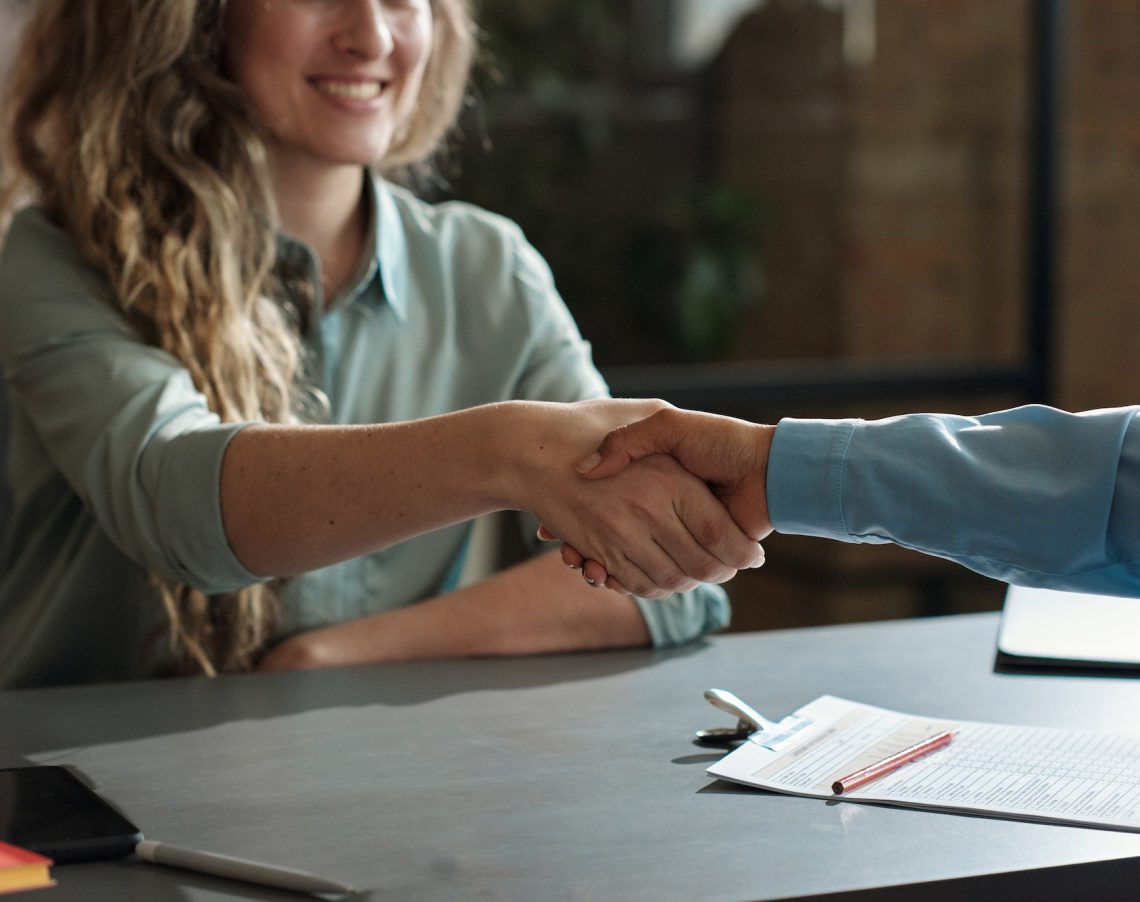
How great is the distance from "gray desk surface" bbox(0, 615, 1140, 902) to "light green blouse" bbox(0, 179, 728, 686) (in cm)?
15

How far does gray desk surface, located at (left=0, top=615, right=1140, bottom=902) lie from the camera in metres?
0.83

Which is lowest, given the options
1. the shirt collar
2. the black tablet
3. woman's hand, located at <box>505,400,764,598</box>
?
the black tablet

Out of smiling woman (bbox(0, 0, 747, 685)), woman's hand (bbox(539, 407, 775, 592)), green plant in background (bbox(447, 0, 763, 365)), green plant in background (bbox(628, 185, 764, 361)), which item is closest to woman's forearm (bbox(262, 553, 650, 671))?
smiling woman (bbox(0, 0, 747, 685))

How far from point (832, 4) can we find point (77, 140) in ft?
8.47

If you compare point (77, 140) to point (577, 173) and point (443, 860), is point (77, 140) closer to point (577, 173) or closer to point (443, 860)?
point (443, 860)

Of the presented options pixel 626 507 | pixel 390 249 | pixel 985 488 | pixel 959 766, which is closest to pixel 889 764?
pixel 959 766

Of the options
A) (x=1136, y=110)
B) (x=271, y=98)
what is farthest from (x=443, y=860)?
(x=1136, y=110)

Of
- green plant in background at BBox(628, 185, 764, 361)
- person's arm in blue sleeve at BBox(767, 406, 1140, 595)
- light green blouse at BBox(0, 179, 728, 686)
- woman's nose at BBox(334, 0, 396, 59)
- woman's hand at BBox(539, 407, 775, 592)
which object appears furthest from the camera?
green plant in background at BBox(628, 185, 764, 361)

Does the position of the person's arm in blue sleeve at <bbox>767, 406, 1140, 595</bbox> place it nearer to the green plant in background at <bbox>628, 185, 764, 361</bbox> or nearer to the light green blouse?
the light green blouse

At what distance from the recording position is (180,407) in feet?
4.39

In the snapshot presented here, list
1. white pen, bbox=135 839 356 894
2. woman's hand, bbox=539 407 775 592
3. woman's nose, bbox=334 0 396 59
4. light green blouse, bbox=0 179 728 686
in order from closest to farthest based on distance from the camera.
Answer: white pen, bbox=135 839 356 894 < woman's hand, bbox=539 407 775 592 < light green blouse, bbox=0 179 728 686 < woman's nose, bbox=334 0 396 59

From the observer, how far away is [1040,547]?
1079 mm

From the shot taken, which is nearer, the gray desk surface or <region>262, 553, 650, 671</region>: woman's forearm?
the gray desk surface

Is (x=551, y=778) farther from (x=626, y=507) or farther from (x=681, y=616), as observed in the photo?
(x=681, y=616)
